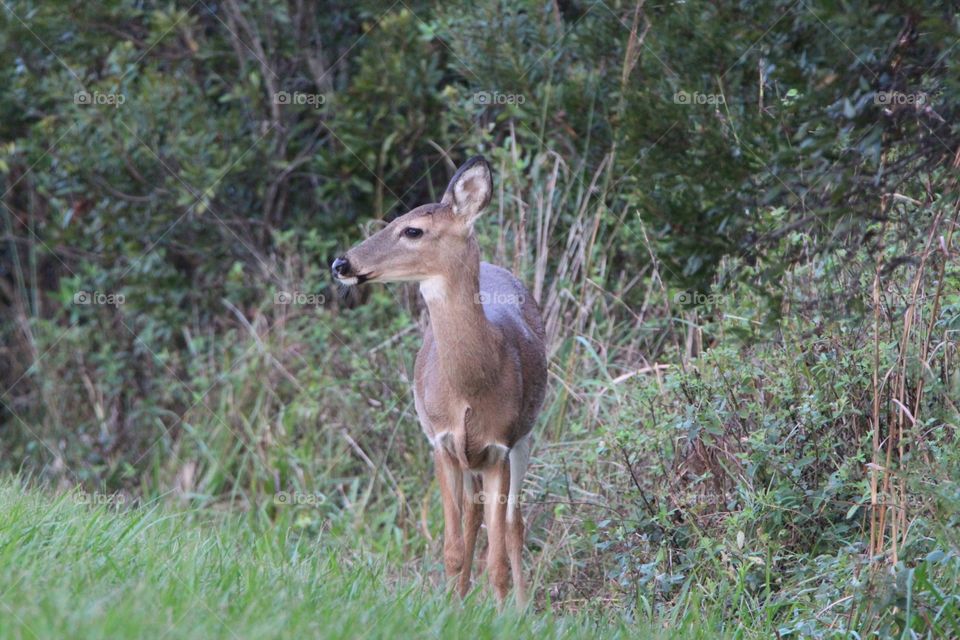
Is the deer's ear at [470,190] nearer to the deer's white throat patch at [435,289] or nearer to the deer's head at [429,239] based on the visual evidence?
the deer's head at [429,239]

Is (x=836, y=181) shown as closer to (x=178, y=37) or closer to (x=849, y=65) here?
(x=849, y=65)

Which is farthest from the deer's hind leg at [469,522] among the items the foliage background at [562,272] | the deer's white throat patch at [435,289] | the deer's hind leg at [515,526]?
the deer's white throat patch at [435,289]

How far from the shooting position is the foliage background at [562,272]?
4910mm

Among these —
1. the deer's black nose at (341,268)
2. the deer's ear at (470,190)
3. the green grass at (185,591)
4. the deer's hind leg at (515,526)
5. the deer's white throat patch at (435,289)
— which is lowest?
the deer's hind leg at (515,526)

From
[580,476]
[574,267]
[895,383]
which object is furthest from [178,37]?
[895,383]

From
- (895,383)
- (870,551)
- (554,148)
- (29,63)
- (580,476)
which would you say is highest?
(29,63)

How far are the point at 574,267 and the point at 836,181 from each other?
14.6 ft

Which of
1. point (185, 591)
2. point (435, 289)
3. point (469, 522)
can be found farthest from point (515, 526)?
point (185, 591)

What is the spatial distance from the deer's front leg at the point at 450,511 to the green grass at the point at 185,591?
31.1 inches

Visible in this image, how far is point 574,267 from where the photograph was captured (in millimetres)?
8758

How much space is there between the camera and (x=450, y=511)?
6492 mm

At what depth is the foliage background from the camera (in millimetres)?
4910

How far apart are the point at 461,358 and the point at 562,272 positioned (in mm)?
2604

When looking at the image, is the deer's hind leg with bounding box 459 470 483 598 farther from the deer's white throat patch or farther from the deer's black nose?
the deer's black nose
